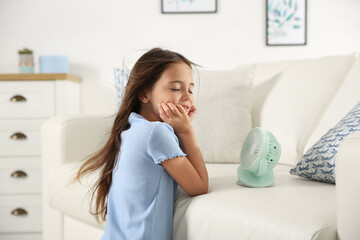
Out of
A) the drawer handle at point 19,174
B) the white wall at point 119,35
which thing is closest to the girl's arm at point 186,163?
the drawer handle at point 19,174

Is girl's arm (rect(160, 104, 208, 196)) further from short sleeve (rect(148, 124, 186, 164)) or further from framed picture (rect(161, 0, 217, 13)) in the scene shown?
framed picture (rect(161, 0, 217, 13))

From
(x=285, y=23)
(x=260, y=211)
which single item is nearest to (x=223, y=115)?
(x=260, y=211)

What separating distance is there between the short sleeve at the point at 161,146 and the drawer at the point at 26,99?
1.61 metres

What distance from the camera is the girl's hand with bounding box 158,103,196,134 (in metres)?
1.21

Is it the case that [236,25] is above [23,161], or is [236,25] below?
above

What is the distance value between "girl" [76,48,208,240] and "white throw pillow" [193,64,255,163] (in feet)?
1.81

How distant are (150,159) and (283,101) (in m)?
0.88

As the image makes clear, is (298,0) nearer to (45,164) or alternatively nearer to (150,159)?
(45,164)

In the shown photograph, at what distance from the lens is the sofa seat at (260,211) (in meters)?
0.90

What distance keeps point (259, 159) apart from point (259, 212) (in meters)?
0.23

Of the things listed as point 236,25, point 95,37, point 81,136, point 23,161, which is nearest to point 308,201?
point 81,136

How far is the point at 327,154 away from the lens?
1.24 m

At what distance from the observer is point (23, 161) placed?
256 centimetres

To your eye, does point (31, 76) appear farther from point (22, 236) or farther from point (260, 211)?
point (260, 211)
